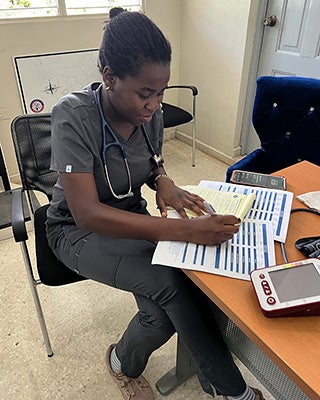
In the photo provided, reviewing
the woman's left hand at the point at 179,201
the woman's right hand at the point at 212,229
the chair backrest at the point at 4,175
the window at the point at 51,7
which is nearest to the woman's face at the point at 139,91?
the woman's left hand at the point at 179,201

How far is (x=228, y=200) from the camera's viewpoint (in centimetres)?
102

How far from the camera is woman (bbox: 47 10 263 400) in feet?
3.06

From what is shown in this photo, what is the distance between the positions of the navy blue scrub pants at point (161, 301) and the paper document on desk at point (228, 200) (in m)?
0.20

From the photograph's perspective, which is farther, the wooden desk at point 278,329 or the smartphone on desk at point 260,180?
the smartphone on desk at point 260,180

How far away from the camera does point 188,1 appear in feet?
9.27

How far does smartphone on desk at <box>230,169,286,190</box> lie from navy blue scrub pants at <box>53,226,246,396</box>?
358mm

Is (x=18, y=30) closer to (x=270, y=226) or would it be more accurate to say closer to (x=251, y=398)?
(x=270, y=226)

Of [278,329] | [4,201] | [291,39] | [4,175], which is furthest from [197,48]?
→ [278,329]

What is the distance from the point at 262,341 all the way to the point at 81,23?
Answer: 2429mm

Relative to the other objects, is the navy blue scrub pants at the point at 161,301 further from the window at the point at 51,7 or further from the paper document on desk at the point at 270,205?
the window at the point at 51,7

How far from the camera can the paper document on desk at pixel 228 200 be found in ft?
3.18

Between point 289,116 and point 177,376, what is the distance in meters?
1.26

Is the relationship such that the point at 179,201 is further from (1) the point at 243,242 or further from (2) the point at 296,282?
(2) the point at 296,282

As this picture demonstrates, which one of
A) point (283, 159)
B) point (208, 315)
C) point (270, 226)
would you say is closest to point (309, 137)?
point (283, 159)
